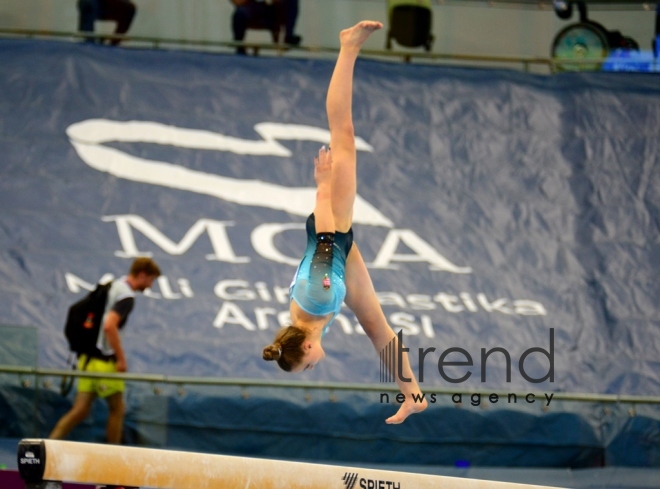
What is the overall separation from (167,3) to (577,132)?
4402 millimetres

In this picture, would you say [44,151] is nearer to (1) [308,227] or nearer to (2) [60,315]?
(2) [60,315]

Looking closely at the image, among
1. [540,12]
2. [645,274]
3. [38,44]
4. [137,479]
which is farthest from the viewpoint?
[540,12]

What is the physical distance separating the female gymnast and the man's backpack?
2.74m

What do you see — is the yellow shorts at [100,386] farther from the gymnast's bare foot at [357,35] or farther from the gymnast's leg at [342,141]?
the gymnast's bare foot at [357,35]

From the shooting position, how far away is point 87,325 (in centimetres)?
688

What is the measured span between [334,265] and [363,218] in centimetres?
445

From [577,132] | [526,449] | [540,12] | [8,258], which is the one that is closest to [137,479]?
[526,449]

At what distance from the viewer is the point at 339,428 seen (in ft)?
22.7

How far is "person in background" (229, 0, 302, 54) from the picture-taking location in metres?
10.2

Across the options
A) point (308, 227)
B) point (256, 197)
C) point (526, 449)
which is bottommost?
point (526, 449)
